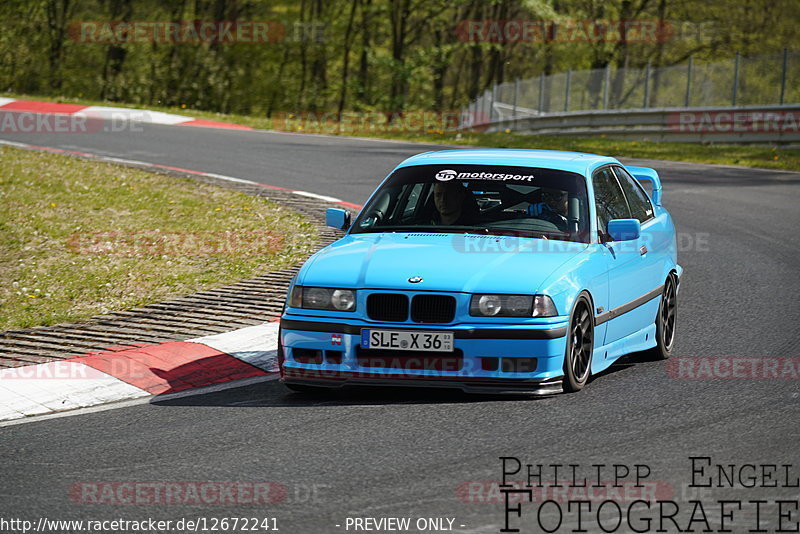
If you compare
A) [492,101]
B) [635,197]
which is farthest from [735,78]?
[635,197]

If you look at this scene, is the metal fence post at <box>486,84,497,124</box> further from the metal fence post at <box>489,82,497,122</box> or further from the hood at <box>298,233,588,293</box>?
the hood at <box>298,233,588,293</box>

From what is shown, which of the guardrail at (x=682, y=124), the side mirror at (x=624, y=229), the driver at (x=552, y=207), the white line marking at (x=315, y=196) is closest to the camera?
the side mirror at (x=624, y=229)

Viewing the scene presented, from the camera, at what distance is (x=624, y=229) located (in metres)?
7.27

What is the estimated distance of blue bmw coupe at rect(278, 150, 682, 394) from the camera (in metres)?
6.41

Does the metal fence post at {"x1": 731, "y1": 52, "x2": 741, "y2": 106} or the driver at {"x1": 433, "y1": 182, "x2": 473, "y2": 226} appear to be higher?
the metal fence post at {"x1": 731, "y1": 52, "x2": 741, "y2": 106}

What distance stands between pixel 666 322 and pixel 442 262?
231cm

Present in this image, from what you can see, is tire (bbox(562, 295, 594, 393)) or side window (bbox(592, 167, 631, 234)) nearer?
tire (bbox(562, 295, 594, 393))

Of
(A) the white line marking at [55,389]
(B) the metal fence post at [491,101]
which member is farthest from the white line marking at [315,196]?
(B) the metal fence post at [491,101]

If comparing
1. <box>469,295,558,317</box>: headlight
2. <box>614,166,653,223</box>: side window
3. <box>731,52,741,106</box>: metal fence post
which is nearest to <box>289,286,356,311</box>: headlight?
<box>469,295,558,317</box>: headlight

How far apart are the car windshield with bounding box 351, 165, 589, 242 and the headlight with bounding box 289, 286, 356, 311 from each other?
3.22 feet

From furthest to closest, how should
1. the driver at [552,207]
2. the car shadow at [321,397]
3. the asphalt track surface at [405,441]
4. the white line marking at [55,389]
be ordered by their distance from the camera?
the driver at [552,207]
the white line marking at [55,389]
the car shadow at [321,397]
the asphalt track surface at [405,441]

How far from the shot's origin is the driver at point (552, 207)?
7402 mm

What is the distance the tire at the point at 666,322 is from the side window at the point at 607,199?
2.21 feet

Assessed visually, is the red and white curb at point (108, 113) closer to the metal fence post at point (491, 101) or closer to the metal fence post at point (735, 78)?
the metal fence post at point (491, 101)
